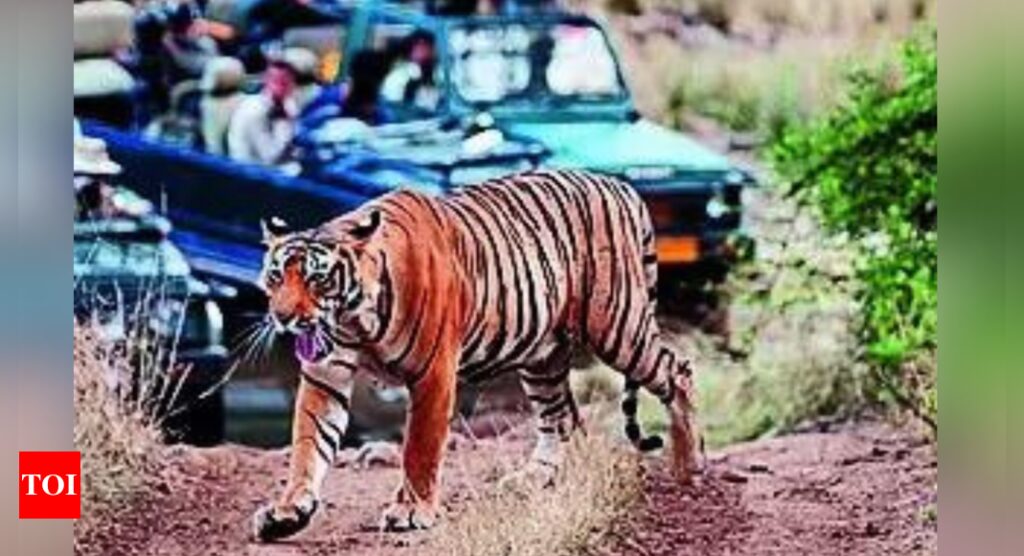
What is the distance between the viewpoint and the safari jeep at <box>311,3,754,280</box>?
280 inches

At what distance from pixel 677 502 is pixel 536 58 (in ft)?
3.41

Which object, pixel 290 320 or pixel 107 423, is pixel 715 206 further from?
pixel 107 423

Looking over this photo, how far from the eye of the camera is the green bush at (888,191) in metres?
7.13

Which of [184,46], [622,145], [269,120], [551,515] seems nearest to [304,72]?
[269,120]

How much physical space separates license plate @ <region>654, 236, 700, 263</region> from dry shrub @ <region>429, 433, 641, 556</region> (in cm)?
43

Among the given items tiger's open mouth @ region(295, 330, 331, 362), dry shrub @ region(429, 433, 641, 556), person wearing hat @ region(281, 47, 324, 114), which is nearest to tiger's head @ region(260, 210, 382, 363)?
tiger's open mouth @ region(295, 330, 331, 362)

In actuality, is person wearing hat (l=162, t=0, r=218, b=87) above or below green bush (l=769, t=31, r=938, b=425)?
above

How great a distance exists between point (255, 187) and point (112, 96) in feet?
1.22

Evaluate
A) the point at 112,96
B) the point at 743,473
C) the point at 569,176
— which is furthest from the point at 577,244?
the point at 112,96

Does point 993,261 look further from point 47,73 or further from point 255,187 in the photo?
point 47,73

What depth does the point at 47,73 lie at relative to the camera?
7098 millimetres

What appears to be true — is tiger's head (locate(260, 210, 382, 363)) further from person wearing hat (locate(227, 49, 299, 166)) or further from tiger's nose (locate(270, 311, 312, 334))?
person wearing hat (locate(227, 49, 299, 166))

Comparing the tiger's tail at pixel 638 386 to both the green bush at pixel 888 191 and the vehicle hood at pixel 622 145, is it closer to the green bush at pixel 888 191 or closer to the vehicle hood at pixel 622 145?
the vehicle hood at pixel 622 145

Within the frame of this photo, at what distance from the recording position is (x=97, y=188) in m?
7.12
